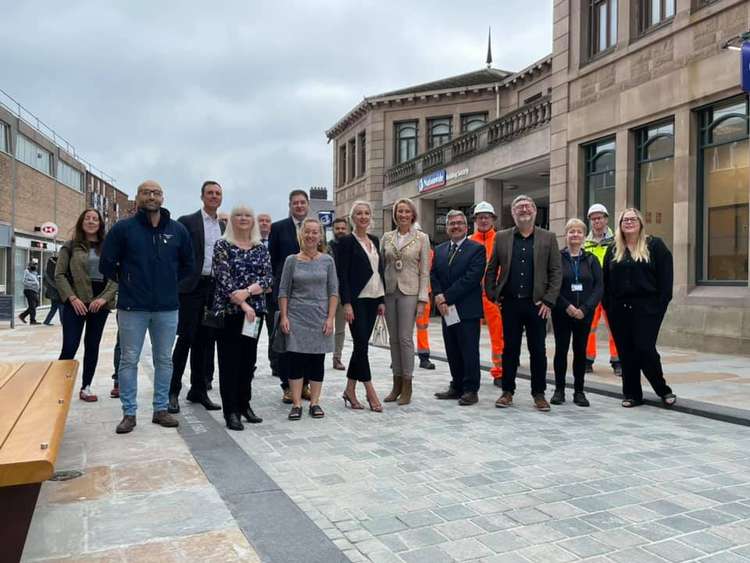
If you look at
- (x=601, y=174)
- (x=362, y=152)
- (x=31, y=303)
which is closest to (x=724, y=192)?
(x=601, y=174)

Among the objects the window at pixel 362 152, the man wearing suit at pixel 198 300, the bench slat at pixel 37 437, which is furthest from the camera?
the window at pixel 362 152

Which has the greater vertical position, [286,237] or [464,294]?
[286,237]

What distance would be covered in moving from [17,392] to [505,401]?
426 centimetres

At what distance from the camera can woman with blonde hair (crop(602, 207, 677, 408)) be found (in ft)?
21.1

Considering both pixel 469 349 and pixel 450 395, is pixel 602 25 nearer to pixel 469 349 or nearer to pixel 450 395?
pixel 469 349

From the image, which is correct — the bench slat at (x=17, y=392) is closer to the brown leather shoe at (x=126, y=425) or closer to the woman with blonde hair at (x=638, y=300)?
the brown leather shoe at (x=126, y=425)

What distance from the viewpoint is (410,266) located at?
6.48 m

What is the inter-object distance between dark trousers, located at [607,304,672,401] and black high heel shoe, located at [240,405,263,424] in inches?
143

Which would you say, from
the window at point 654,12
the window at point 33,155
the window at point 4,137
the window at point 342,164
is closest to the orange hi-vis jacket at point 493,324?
the window at point 654,12

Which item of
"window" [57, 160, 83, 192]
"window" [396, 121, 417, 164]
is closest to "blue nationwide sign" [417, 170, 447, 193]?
"window" [396, 121, 417, 164]

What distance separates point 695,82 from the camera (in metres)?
11.7

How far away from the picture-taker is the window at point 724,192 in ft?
36.4

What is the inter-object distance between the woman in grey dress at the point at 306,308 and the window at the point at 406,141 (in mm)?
23894

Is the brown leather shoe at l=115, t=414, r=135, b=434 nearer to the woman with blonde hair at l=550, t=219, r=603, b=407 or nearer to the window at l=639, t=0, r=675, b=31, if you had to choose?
the woman with blonde hair at l=550, t=219, r=603, b=407
